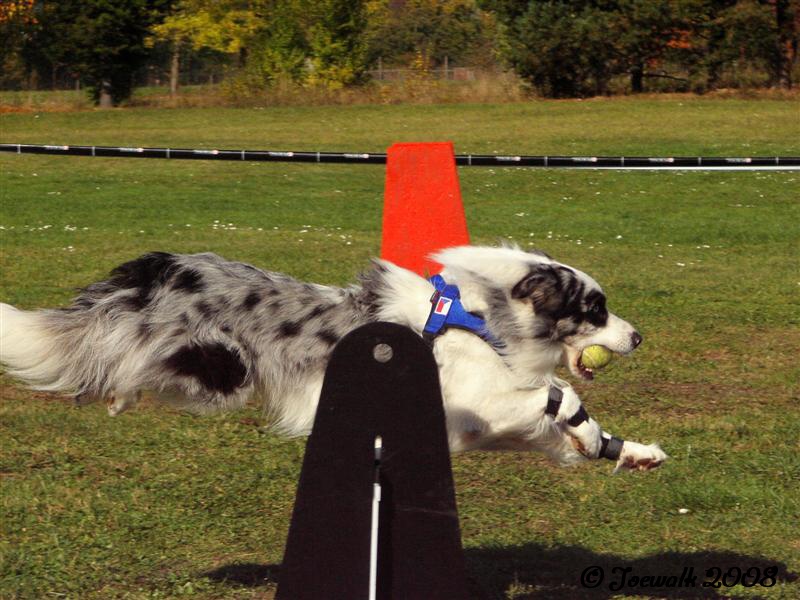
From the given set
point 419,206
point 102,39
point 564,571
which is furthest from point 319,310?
point 102,39

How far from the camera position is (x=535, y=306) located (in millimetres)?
4715

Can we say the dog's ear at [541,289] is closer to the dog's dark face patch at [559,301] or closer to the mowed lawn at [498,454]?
the dog's dark face patch at [559,301]

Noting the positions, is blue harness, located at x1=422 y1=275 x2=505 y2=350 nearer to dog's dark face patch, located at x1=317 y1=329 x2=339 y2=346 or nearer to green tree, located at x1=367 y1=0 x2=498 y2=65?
dog's dark face patch, located at x1=317 y1=329 x2=339 y2=346

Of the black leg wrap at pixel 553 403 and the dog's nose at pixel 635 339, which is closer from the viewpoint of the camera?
the black leg wrap at pixel 553 403

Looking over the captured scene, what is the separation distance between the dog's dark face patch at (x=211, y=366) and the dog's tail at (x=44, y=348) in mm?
382

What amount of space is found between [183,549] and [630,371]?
391 centimetres

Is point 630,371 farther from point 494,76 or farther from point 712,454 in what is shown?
point 494,76

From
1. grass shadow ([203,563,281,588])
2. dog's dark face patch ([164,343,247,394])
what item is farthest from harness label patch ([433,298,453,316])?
grass shadow ([203,563,281,588])

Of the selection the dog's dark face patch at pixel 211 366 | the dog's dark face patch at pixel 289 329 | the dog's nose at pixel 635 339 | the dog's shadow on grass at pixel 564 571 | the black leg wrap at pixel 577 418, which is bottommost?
the dog's shadow on grass at pixel 564 571

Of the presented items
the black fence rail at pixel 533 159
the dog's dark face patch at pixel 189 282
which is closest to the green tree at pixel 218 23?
the black fence rail at pixel 533 159

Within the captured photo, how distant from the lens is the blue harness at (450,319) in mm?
4480

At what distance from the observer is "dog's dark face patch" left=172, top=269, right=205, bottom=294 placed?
458cm

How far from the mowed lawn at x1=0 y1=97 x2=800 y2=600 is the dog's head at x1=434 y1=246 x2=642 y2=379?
914 mm

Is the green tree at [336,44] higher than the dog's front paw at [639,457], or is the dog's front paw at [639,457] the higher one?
the green tree at [336,44]
